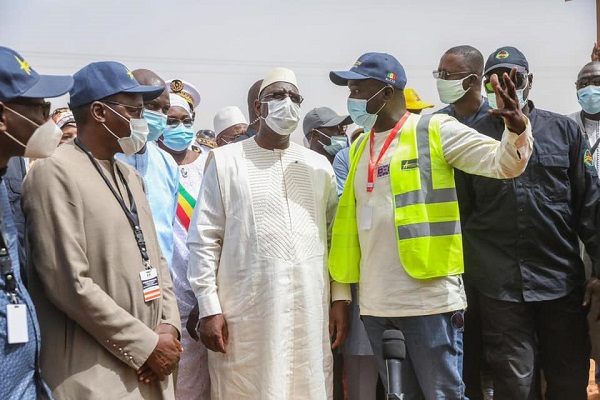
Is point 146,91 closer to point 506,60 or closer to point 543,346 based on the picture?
point 506,60

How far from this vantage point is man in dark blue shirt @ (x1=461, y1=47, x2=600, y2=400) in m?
4.03

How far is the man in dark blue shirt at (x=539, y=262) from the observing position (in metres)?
4.03

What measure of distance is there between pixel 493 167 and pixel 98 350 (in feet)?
6.54

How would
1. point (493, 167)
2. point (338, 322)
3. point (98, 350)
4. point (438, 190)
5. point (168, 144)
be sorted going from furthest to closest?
point (168, 144), point (338, 322), point (438, 190), point (493, 167), point (98, 350)

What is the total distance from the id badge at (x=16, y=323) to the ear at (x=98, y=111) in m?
1.03

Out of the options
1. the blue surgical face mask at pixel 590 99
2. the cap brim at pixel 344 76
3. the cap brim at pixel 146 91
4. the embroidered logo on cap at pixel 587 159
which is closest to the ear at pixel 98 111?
the cap brim at pixel 146 91

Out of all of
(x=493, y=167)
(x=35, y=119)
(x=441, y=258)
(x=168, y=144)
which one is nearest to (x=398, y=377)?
(x=441, y=258)

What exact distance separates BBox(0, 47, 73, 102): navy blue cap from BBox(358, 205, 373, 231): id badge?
1.70m

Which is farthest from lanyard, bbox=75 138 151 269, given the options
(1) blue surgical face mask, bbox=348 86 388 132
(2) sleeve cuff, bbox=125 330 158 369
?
(1) blue surgical face mask, bbox=348 86 388 132

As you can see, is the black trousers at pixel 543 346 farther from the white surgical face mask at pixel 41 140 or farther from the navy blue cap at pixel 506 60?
the white surgical face mask at pixel 41 140

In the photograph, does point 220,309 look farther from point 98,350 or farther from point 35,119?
point 35,119

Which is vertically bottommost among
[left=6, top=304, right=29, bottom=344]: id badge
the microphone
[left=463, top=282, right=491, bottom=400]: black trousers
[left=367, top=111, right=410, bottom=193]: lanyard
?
[left=463, top=282, right=491, bottom=400]: black trousers

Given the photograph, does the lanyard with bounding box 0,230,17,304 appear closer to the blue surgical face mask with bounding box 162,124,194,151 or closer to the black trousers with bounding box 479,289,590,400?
the blue surgical face mask with bounding box 162,124,194,151

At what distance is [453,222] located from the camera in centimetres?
367
